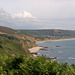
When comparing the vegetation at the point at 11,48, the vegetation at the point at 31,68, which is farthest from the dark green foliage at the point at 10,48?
the vegetation at the point at 31,68

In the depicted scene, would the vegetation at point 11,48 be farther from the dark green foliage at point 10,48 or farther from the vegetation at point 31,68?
the vegetation at point 31,68

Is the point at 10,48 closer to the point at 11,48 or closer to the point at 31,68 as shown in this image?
the point at 11,48

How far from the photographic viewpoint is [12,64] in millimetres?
10945

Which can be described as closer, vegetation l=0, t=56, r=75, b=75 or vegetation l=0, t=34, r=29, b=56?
vegetation l=0, t=56, r=75, b=75

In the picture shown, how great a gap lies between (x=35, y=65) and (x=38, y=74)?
0.69 meters

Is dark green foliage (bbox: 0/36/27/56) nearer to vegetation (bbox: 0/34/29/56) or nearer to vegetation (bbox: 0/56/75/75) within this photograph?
vegetation (bbox: 0/34/29/56)

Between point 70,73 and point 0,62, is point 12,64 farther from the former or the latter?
point 70,73

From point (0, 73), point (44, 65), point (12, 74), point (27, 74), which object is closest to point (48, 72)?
point (44, 65)

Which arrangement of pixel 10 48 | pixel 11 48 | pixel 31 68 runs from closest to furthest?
1. pixel 31 68
2. pixel 10 48
3. pixel 11 48

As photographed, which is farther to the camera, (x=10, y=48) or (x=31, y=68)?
(x=10, y=48)

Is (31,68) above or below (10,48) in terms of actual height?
above

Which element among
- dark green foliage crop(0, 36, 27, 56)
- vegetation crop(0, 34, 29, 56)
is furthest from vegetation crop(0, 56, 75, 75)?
dark green foliage crop(0, 36, 27, 56)

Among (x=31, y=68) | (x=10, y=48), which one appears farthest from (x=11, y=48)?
(x=31, y=68)

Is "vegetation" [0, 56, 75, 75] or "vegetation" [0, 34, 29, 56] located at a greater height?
"vegetation" [0, 56, 75, 75]
